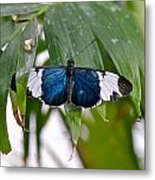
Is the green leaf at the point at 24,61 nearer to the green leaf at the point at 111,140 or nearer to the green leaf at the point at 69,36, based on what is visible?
the green leaf at the point at 69,36

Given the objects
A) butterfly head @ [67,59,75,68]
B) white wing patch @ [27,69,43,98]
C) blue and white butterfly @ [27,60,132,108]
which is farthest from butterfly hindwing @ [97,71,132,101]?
white wing patch @ [27,69,43,98]

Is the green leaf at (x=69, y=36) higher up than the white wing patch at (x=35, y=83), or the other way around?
the green leaf at (x=69, y=36)

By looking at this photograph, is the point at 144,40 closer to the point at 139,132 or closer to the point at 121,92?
the point at 121,92

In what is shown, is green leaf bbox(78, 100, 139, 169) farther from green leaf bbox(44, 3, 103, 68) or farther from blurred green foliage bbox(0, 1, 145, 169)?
green leaf bbox(44, 3, 103, 68)

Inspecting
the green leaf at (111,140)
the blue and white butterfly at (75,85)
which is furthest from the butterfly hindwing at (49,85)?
the green leaf at (111,140)

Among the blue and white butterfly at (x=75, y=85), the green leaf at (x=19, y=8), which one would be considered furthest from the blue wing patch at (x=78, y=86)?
the green leaf at (x=19, y=8)

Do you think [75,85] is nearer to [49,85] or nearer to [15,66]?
[49,85]

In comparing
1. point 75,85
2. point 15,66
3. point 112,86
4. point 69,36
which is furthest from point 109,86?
point 15,66

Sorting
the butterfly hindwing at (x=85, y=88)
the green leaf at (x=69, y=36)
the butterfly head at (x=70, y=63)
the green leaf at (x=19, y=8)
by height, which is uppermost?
the green leaf at (x=19, y=8)
